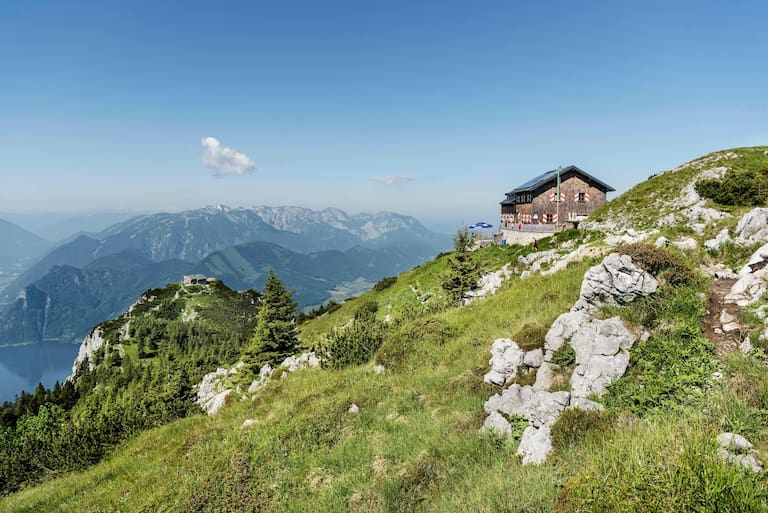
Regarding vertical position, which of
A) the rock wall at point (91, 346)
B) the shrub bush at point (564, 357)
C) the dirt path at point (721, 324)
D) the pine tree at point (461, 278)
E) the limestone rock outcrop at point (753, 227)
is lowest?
the rock wall at point (91, 346)

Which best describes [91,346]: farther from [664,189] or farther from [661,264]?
[664,189]

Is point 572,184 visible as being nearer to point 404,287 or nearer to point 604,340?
point 404,287

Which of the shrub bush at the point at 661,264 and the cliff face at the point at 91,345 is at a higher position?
the shrub bush at the point at 661,264

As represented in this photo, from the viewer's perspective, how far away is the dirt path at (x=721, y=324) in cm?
785

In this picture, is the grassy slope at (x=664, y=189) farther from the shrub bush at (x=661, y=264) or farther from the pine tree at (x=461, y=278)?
the shrub bush at (x=661, y=264)

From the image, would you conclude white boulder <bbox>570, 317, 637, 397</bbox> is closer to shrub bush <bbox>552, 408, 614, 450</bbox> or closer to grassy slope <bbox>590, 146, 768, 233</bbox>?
shrub bush <bbox>552, 408, 614, 450</bbox>

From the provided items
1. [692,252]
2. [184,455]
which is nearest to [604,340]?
[692,252]

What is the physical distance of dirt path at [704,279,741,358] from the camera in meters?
7.85

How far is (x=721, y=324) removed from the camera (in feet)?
28.1

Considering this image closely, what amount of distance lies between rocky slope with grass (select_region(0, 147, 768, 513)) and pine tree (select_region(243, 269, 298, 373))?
45.1 feet

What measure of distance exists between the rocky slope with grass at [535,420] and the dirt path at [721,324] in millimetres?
47

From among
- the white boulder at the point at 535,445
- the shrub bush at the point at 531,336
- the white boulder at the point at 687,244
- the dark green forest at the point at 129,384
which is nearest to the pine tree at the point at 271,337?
the dark green forest at the point at 129,384

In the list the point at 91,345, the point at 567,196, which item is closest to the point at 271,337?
the point at 567,196

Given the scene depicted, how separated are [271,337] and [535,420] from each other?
90.9 ft
